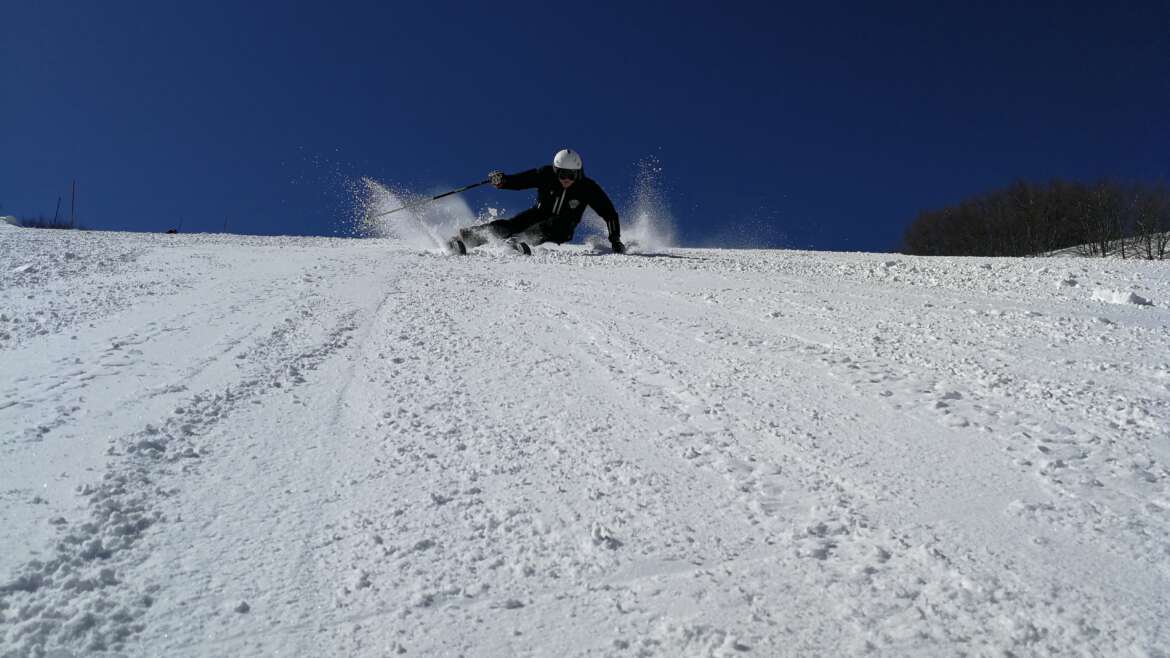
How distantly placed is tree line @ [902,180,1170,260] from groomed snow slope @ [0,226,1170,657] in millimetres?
27340

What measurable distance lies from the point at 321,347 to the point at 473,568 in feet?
9.52

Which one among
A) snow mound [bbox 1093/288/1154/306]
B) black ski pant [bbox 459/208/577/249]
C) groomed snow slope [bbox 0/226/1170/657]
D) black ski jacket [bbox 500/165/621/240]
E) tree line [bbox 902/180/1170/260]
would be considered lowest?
groomed snow slope [bbox 0/226/1170/657]

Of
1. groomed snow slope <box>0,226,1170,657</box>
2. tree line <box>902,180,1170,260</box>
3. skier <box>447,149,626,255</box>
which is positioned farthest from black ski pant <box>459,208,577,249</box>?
tree line <box>902,180,1170,260</box>

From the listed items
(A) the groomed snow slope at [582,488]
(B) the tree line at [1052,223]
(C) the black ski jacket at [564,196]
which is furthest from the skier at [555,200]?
(B) the tree line at [1052,223]

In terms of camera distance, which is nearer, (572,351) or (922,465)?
(922,465)

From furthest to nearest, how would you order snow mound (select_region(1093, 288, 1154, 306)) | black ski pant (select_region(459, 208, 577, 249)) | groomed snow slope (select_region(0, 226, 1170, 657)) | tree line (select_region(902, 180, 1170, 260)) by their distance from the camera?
tree line (select_region(902, 180, 1170, 260)) → black ski pant (select_region(459, 208, 577, 249)) → snow mound (select_region(1093, 288, 1154, 306)) → groomed snow slope (select_region(0, 226, 1170, 657))

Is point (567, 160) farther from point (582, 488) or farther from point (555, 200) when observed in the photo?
point (582, 488)

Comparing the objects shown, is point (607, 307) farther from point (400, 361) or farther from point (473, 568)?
point (473, 568)

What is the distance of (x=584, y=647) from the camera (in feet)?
5.42

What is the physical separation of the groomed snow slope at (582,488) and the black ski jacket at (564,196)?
360 inches

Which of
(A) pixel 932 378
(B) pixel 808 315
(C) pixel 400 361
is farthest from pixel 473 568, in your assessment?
(B) pixel 808 315

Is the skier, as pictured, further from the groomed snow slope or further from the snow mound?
the groomed snow slope

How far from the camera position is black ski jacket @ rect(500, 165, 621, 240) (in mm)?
13836

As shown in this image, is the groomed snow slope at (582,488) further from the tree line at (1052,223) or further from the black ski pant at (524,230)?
the tree line at (1052,223)
